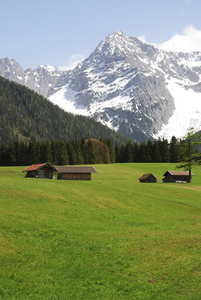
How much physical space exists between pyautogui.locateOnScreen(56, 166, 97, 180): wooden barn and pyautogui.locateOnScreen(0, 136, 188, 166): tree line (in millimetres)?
57206

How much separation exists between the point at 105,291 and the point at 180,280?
13.2 ft

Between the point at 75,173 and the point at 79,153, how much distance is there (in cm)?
6870

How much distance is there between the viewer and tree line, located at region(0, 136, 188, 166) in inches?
5699

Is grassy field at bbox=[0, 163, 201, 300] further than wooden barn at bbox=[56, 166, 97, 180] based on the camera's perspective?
No

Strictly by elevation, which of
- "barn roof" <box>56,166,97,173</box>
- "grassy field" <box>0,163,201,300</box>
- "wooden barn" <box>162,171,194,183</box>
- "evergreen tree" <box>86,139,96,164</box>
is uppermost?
"evergreen tree" <box>86,139,96,164</box>

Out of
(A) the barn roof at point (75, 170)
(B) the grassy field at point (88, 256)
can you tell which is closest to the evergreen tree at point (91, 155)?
(A) the barn roof at point (75, 170)

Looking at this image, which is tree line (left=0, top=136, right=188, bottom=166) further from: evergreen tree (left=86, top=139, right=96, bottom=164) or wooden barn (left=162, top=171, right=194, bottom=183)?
wooden barn (left=162, top=171, right=194, bottom=183)

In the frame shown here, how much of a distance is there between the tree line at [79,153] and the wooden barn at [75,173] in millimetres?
57206

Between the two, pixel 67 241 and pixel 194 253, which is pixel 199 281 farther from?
pixel 67 241

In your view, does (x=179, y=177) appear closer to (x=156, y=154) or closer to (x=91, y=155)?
(x=156, y=154)

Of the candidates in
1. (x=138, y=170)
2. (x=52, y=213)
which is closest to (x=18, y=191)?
(x=52, y=213)

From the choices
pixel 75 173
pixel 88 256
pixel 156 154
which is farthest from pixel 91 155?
pixel 88 256

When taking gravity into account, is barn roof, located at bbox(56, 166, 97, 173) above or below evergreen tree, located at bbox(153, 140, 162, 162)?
below

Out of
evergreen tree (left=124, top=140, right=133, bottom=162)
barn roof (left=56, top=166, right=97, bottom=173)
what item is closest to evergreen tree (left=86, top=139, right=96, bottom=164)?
evergreen tree (left=124, top=140, right=133, bottom=162)
